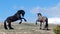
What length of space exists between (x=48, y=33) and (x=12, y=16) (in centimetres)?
474

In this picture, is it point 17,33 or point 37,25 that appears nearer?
point 17,33

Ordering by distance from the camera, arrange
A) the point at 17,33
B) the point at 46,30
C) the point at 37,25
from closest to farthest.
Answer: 1. the point at 17,33
2. the point at 46,30
3. the point at 37,25

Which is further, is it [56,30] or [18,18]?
[18,18]

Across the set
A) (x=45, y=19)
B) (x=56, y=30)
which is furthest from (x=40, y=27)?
(x=56, y=30)

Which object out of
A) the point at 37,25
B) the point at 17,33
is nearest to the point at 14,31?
the point at 17,33

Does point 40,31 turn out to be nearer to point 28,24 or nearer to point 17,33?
point 17,33

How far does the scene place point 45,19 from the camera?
36219 mm

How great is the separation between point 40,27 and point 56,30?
6.86 m

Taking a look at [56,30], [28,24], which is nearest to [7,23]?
[28,24]

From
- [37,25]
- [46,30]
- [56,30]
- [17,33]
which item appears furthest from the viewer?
[37,25]

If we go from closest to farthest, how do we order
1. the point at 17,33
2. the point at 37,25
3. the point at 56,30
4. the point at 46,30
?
the point at 56,30 < the point at 17,33 < the point at 46,30 < the point at 37,25

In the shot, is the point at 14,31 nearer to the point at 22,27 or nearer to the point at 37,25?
the point at 22,27

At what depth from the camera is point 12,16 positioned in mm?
36094

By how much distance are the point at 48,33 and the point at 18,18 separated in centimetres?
392
